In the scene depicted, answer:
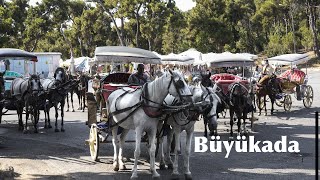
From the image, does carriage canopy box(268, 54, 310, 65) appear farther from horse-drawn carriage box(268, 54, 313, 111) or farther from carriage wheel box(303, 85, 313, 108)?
carriage wheel box(303, 85, 313, 108)

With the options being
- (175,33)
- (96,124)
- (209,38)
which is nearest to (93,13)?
(175,33)

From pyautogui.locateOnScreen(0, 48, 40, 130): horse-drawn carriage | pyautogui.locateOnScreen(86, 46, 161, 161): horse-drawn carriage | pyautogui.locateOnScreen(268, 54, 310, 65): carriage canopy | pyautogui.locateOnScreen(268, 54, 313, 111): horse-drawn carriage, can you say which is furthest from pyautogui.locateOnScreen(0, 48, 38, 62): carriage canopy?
pyautogui.locateOnScreen(268, 54, 310, 65): carriage canopy

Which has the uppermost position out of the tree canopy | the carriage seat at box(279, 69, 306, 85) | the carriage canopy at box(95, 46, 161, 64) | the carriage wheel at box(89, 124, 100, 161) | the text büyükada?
the tree canopy

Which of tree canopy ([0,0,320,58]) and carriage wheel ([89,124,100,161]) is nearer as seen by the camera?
carriage wheel ([89,124,100,161])

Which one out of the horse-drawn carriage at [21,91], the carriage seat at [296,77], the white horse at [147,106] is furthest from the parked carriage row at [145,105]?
the carriage seat at [296,77]

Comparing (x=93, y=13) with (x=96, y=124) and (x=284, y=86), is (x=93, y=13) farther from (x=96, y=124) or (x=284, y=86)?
(x=96, y=124)

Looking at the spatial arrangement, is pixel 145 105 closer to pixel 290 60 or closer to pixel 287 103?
pixel 287 103

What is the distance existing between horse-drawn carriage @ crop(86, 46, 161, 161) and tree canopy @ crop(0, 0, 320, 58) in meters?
27.9

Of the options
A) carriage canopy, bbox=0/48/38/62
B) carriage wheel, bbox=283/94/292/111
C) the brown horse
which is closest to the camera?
carriage canopy, bbox=0/48/38/62

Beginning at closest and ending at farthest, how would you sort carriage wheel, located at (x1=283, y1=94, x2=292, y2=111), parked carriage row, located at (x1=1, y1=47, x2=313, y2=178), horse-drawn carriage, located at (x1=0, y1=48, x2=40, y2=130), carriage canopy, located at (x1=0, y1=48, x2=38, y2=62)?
parked carriage row, located at (x1=1, y1=47, x2=313, y2=178) < carriage canopy, located at (x1=0, y1=48, x2=38, y2=62) < horse-drawn carriage, located at (x1=0, y1=48, x2=40, y2=130) < carriage wheel, located at (x1=283, y1=94, x2=292, y2=111)

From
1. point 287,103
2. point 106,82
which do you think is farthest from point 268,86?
point 106,82

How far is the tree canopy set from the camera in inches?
1823

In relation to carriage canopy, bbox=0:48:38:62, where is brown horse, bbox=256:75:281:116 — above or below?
below

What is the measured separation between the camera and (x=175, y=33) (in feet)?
182
